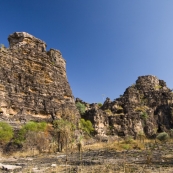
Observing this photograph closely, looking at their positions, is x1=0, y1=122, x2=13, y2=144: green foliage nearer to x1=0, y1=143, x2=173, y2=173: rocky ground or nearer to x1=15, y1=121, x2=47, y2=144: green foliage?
x1=15, y1=121, x2=47, y2=144: green foliage

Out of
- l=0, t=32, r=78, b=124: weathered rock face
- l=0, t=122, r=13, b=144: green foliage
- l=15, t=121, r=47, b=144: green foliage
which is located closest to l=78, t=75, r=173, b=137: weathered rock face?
l=0, t=32, r=78, b=124: weathered rock face

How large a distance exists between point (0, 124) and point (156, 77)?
64428 mm

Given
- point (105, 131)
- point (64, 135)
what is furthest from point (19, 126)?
point (105, 131)

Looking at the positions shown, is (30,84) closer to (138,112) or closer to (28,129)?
(28,129)

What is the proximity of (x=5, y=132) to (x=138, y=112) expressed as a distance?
127 ft

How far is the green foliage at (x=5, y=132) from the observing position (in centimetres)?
2055

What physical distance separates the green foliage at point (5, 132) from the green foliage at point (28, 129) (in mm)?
968

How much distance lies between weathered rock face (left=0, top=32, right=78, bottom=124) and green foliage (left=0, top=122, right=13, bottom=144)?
2.06 metres

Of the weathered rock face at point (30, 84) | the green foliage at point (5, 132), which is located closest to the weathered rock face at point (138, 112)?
the weathered rock face at point (30, 84)

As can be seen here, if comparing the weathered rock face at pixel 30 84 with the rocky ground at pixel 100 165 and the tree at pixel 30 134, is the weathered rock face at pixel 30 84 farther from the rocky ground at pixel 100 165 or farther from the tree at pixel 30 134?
the rocky ground at pixel 100 165

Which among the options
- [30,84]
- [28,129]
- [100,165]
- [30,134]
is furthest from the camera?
[30,84]

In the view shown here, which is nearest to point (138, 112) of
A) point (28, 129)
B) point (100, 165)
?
point (28, 129)

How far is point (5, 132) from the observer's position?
20781 millimetres

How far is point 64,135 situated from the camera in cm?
2348
